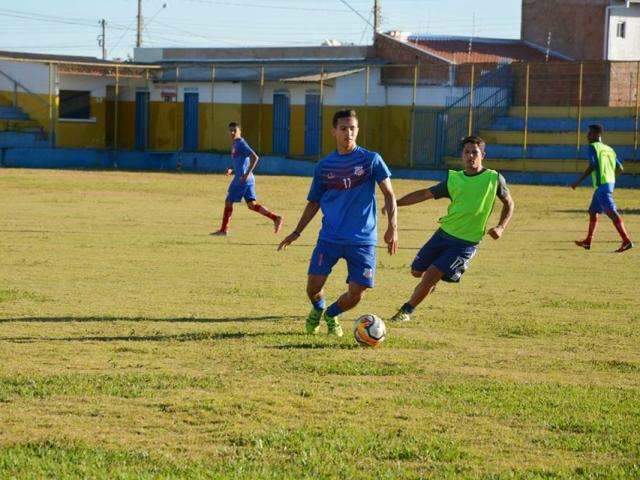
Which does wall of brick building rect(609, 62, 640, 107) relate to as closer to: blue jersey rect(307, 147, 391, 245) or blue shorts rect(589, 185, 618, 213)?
blue shorts rect(589, 185, 618, 213)

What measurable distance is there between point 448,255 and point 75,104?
45.8 meters

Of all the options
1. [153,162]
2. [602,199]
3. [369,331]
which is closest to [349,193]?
[369,331]

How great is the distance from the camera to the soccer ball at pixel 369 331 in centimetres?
1012

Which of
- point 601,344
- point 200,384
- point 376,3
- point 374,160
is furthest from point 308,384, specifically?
point 376,3

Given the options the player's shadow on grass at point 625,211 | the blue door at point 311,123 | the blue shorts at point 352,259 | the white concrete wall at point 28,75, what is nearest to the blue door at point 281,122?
the blue door at point 311,123

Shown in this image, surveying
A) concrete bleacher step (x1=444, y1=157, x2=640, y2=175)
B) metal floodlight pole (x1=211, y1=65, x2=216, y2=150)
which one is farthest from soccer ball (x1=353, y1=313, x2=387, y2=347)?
metal floodlight pole (x1=211, y1=65, x2=216, y2=150)

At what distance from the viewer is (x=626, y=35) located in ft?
170

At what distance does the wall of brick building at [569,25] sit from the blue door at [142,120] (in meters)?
17.1

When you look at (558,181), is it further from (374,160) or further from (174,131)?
(374,160)

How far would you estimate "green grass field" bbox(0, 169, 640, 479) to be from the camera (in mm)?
6781

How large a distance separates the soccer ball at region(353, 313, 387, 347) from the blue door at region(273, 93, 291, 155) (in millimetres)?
42471

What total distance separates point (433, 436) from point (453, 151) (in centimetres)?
3767

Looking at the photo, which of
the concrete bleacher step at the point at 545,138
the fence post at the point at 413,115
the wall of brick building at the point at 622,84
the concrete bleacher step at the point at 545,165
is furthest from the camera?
the fence post at the point at 413,115

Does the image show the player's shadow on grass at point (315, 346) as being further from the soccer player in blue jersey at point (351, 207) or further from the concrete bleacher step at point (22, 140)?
the concrete bleacher step at point (22, 140)
